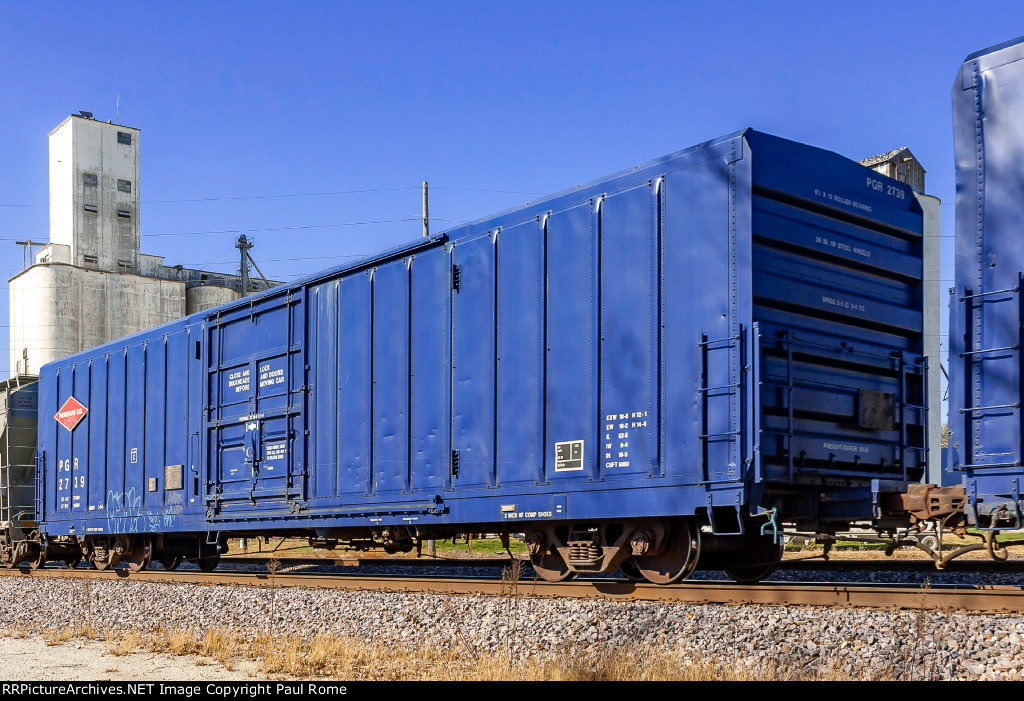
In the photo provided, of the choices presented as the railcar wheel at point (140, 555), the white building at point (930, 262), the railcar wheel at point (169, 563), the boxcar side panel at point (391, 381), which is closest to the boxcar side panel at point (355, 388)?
the boxcar side panel at point (391, 381)

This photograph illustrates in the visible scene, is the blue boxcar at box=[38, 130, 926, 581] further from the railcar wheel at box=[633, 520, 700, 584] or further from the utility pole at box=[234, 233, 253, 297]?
the utility pole at box=[234, 233, 253, 297]

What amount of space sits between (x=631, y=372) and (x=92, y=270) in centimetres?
5722

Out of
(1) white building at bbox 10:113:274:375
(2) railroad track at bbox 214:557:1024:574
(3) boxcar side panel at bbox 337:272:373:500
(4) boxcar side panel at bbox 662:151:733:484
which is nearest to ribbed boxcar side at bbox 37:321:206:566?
(2) railroad track at bbox 214:557:1024:574

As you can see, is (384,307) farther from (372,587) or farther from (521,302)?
(372,587)

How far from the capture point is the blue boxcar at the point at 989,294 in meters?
7.43

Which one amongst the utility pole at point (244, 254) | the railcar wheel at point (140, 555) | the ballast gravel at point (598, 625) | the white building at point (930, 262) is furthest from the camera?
the utility pole at point (244, 254)

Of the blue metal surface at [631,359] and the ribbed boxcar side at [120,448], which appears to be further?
the ribbed boxcar side at [120,448]

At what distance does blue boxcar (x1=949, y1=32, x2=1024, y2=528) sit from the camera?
743 cm

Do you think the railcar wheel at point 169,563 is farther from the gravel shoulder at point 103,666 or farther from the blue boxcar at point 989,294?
the blue boxcar at point 989,294

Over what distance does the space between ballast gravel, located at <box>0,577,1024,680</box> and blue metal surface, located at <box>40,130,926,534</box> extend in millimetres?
1285

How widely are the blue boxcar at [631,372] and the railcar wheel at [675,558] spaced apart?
3cm

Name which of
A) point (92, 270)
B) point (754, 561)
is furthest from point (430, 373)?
point (92, 270)

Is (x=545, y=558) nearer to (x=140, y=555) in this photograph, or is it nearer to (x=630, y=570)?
(x=630, y=570)

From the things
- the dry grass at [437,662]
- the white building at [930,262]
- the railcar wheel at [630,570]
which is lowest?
the dry grass at [437,662]
